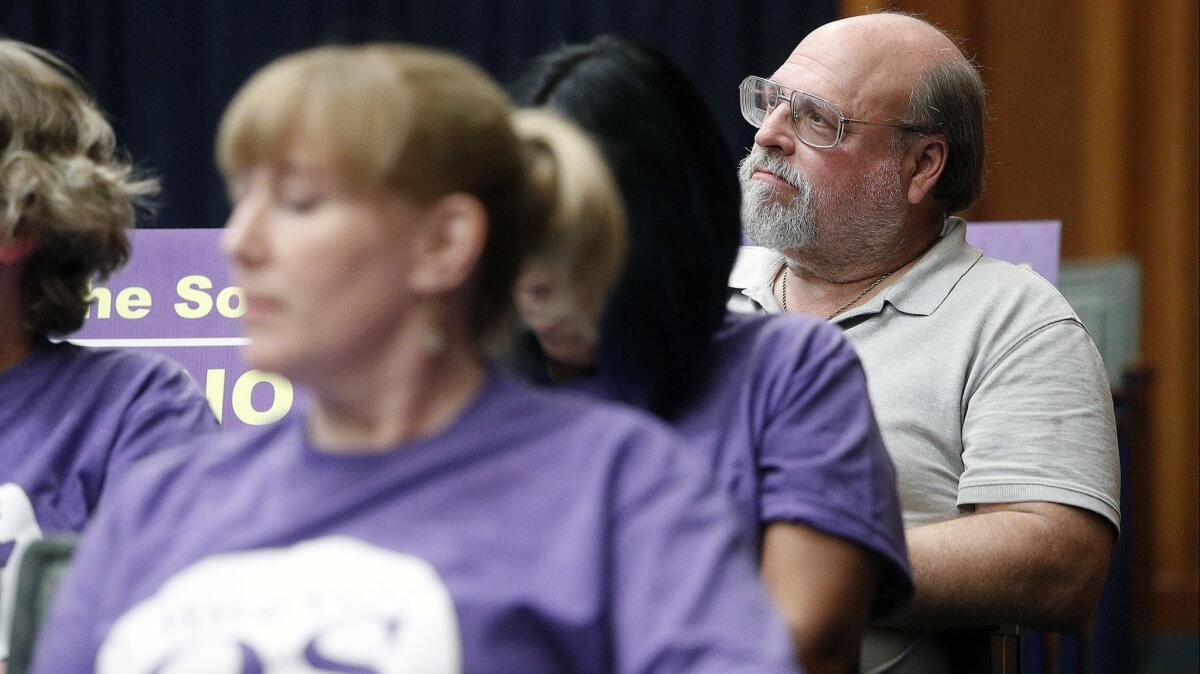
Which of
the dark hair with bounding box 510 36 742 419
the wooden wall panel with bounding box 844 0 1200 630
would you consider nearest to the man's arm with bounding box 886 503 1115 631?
the dark hair with bounding box 510 36 742 419

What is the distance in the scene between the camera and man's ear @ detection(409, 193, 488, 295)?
817 millimetres

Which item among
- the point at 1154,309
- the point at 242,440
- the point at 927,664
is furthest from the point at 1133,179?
the point at 242,440

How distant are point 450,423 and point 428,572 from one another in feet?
0.33

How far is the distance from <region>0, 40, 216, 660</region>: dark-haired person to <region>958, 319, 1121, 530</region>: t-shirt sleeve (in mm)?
854

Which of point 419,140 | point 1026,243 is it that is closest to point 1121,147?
point 1026,243

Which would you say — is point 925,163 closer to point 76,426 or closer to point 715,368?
point 715,368

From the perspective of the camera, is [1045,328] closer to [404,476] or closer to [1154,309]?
[404,476]

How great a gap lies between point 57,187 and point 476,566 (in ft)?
2.80

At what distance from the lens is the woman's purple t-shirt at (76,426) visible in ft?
4.36

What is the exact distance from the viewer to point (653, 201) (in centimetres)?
108

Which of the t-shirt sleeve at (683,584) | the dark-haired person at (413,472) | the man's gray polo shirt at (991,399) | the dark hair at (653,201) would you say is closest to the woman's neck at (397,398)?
the dark-haired person at (413,472)

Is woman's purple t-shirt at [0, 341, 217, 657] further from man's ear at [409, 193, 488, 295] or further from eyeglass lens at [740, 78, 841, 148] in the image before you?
eyeglass lens at [740, 78, 841, 148]

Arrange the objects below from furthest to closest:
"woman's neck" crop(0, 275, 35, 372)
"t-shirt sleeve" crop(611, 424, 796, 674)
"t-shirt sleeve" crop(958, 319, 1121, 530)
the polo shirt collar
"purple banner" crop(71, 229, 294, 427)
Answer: "purple banner" crop(71, 229, 294, 427)
the polo shirt collar
"t-shirt sleeve" crop(958, 319, 1121, 530)
"woman's neck" crop(0, 275, 35, 372)
"t-shirt sleeve" crop(611, 424, 796, 674)

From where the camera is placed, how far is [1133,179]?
4289mm
